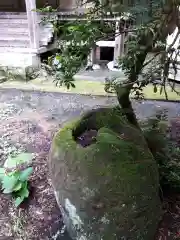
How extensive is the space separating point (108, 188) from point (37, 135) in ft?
5.31

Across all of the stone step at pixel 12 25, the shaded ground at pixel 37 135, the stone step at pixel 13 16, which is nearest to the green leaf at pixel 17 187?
the shaded ground at pixel 37 135

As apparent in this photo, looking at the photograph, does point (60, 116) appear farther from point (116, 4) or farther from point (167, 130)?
point (116, 4)

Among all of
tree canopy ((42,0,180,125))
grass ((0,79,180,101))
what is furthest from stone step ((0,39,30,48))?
tree canopy ((42,0,180,125))

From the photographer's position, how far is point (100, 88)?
4020mm

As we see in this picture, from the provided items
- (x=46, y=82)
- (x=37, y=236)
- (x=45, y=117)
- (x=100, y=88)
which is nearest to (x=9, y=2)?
(x=46, y=82)

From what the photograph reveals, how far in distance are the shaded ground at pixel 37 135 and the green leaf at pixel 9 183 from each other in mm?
102

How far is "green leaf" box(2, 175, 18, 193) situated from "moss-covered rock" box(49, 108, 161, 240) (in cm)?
57

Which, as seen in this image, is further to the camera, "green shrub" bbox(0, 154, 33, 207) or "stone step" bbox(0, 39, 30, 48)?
"stone step" bbox(0, 39, 30, 48)

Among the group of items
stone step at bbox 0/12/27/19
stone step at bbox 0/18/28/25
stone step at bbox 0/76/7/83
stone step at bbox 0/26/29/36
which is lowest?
stone step at bbox 0/76/7/83

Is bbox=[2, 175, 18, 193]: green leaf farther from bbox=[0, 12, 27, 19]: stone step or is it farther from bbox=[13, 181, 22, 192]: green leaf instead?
bbox=[0, 12, 27, 19]: stone step

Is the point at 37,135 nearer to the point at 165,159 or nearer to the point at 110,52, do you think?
the point at 165,159

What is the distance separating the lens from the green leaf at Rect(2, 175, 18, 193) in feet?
5.91

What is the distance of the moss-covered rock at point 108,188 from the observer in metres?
1.24

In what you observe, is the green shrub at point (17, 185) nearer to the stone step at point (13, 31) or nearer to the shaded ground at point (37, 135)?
the shaded ground at point (37, 135)
